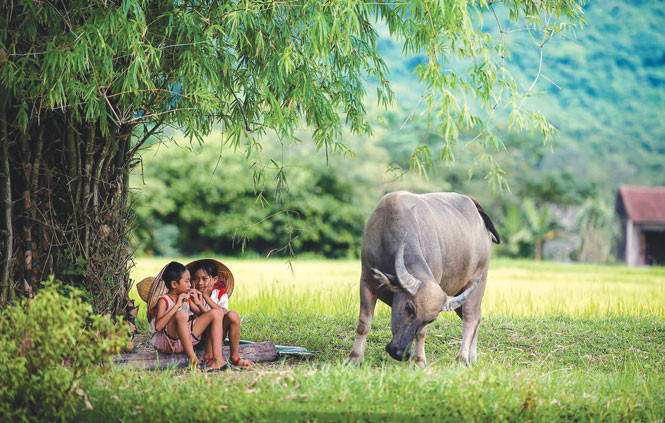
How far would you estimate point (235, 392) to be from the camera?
13.3ft

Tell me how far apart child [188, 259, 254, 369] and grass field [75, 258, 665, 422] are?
271 millimetres

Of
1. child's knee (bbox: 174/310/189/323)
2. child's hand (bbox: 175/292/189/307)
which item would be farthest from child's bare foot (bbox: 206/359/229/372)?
child's hand (bbox: 175/292/189/307)

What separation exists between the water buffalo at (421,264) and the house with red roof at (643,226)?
795 inches

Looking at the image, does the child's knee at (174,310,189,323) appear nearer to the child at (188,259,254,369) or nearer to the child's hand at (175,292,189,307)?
the child's hand at (175,292,189,307)

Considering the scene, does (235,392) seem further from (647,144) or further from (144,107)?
(647,144)

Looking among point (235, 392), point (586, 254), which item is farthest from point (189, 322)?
point (586, 254)

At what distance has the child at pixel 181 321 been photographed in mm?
4984

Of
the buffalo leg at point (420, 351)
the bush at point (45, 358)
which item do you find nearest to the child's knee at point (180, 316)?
the bush at point (45, 358)

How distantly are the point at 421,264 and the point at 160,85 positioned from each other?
268 cm

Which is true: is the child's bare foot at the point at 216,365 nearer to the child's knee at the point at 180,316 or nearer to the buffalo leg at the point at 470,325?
the child's knee at the point at 180,316

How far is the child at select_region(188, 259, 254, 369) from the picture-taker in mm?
5160

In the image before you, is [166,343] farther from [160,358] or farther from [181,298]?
[181,298]

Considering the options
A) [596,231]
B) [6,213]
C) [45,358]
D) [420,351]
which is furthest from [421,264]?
[596,231]

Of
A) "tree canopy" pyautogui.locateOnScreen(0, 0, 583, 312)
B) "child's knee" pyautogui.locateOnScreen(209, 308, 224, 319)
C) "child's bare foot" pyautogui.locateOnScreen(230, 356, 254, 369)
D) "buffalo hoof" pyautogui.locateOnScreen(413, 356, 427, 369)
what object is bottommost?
"buffalo hoof" pyautogui.locateOnScreen(413, 356, 427, 369)
